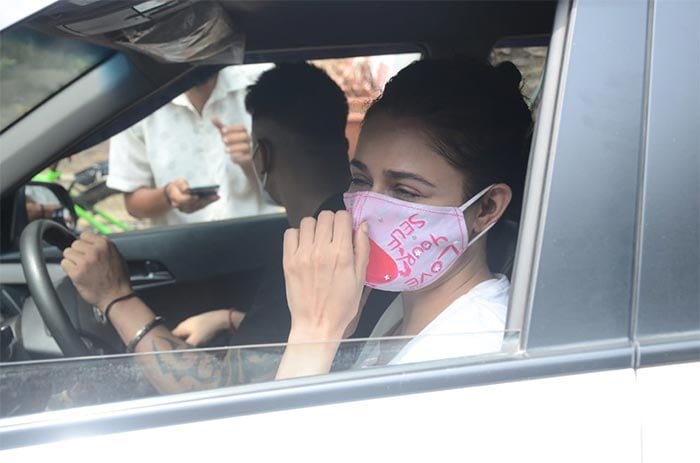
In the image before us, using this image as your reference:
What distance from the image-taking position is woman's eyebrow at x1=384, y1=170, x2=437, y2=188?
1.75 metres

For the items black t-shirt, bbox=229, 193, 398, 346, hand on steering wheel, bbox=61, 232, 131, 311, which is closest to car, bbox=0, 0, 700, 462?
black t-shirt, bbox=229, 193, 398, 346

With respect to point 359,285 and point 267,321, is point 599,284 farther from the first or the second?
point 267,321

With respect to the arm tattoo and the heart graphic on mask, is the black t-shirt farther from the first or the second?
the arm tattoo

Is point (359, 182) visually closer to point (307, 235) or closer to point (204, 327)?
point (307, 235)

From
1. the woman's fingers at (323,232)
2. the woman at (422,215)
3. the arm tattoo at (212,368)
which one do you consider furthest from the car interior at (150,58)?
the arm tattoo at (212,368)

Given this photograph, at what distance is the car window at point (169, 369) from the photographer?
1.30m

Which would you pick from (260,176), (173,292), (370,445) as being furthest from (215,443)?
(173,292)

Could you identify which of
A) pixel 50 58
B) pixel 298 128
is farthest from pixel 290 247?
pixel 50 58

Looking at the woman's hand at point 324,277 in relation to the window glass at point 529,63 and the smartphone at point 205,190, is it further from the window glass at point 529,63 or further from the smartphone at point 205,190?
the smartphone at point 205,190

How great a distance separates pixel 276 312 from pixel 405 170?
58cm

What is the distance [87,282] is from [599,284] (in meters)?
1.41

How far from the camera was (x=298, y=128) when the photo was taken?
2646mm

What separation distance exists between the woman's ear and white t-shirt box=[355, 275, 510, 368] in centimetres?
11

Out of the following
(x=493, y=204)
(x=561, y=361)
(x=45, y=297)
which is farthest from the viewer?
(x=45, y=297)
